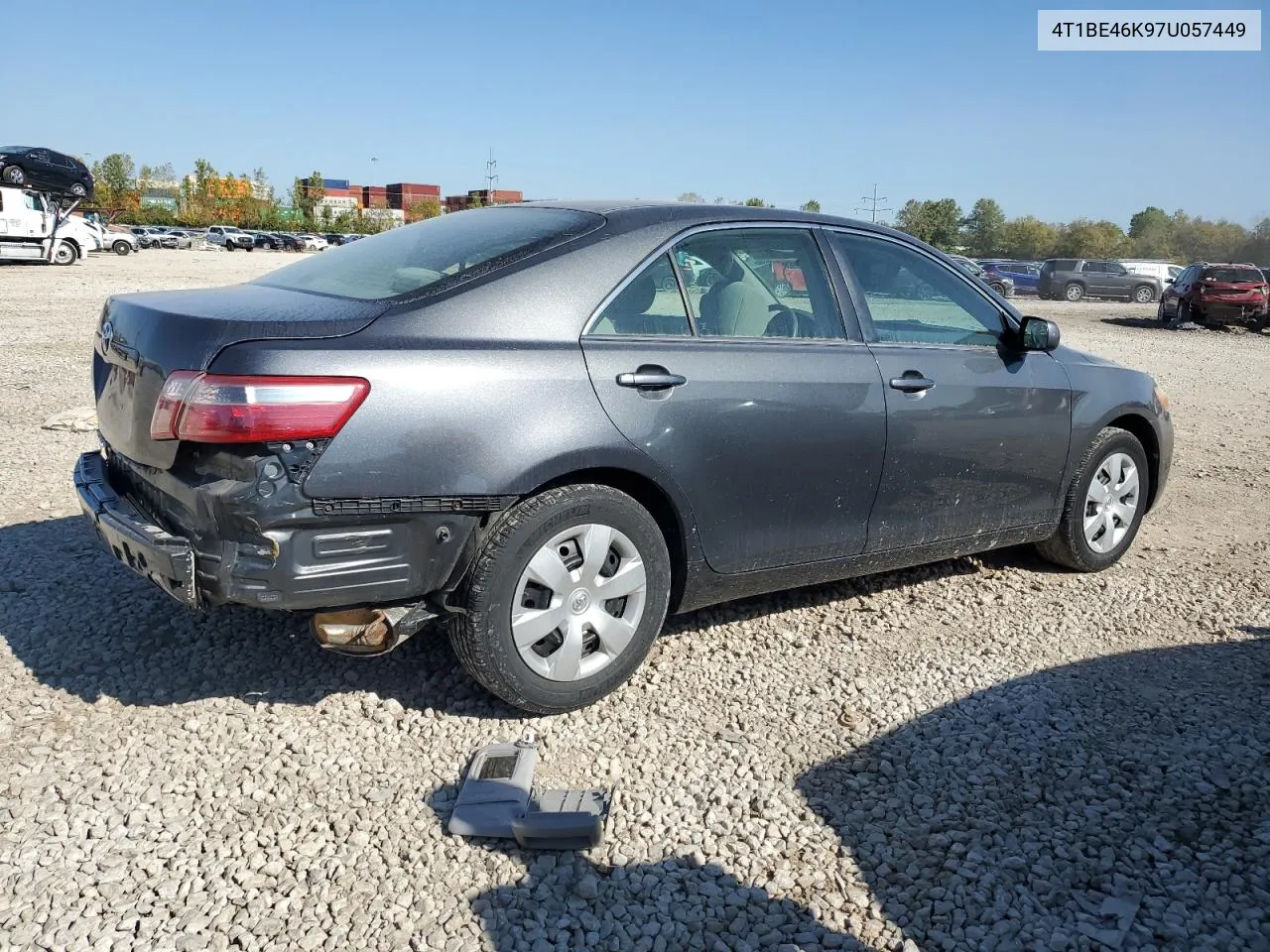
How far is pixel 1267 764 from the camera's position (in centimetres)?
330

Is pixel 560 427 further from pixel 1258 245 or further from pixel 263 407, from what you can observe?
pixel 1258 245

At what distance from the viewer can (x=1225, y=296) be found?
24.6 m

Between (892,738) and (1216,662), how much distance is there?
162 centimetres

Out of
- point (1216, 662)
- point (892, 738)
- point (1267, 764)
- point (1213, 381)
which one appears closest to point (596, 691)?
point (892, 738)

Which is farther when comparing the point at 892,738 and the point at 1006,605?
the point at 1006,605

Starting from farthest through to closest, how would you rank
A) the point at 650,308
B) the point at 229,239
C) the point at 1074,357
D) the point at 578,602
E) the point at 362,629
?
1. the point at 229,239
2. the point at 1074,357
3. the point at 650,308
4. the point at 578,602
5. the point at 362,629

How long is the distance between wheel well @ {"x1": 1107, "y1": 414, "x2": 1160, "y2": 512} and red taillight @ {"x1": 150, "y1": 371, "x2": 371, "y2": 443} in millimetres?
3885

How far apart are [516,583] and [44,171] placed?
34.5 m

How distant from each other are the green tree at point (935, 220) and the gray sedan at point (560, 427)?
73.8 meters

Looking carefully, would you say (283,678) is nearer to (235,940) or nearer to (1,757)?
(1,757)

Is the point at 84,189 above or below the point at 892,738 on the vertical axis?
above

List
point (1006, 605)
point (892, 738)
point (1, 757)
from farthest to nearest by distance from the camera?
point (1006, 605) < point (892, 738) < point (1, 757)

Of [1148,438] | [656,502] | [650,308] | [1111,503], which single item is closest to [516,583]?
[656,502]

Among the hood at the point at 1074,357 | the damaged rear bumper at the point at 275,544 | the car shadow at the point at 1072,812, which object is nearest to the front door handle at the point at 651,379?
the damaged rear bumper at the point at 275,544
